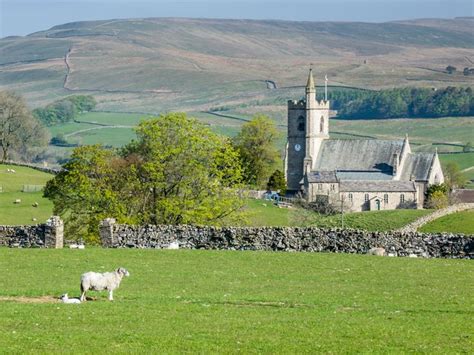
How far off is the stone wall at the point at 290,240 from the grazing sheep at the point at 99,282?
43.2 ft

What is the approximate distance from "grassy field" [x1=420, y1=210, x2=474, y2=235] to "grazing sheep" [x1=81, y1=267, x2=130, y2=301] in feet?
111

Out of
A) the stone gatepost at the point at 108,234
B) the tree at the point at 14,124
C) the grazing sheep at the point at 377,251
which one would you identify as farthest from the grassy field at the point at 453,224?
the tree at the point at 14,124

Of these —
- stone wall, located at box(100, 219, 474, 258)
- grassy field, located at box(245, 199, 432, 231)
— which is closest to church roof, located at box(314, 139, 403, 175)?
grassy field, located at box(245, 199, 432, 231)

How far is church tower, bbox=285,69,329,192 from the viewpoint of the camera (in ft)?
490

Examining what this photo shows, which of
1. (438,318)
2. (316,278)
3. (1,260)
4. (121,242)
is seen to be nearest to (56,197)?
(121,242)

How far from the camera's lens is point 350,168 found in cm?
14438

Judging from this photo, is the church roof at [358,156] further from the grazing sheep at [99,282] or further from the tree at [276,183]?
the grazing sheep at [99,282]

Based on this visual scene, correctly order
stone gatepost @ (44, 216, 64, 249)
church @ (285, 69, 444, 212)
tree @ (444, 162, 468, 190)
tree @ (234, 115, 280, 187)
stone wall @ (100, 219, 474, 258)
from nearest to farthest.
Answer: stone wall @ (100, 219, 474, 258) < stone gatepost @ (44, 216, 64, 249) < tree @ (234, 115, 280, 187) < church @ (285, 69, 444, 212) < tree @ (444, 162, 468, 190)

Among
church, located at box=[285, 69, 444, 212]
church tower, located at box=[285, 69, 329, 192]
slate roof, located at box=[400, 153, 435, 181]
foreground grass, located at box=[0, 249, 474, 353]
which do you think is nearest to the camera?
foreground grass, located at box=[0, 249, 474, 353]

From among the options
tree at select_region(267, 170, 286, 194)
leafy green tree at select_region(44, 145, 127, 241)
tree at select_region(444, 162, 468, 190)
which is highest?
leafy green tree at select_region(44, 145, 127, 241)

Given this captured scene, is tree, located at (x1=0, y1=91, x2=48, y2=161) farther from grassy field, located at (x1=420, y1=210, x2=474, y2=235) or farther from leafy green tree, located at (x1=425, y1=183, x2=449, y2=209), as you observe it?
grassy field, located at (x1=420, y1=210, x2=474, y2=235)

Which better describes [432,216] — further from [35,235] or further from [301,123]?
[301,123]

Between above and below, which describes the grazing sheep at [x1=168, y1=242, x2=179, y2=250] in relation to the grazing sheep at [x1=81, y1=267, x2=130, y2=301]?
below

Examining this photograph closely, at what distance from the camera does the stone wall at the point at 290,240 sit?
139 feet
